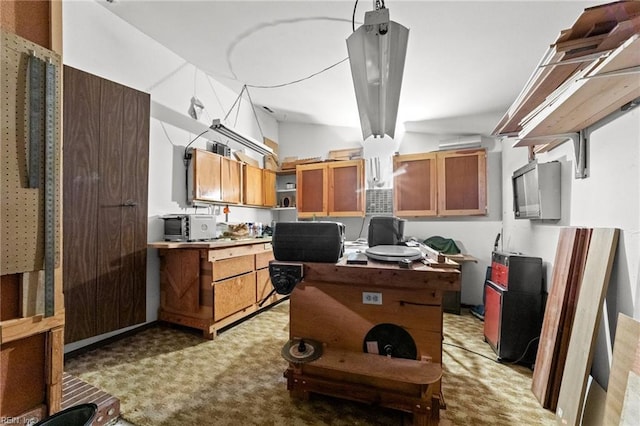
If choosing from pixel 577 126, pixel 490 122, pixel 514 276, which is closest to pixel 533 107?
pixel 577 126

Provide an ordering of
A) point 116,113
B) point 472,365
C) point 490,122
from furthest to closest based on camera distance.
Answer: point 490,122
point 116,113
point 472,365

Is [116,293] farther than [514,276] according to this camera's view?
Yes

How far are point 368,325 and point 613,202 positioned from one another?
66.6 inches

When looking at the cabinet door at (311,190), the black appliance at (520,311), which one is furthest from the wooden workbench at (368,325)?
the cabinet door at (311,190)

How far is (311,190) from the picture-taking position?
187 inches

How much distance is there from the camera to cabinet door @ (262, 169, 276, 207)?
16.0ft

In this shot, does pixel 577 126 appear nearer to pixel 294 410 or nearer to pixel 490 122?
pixel 490 122

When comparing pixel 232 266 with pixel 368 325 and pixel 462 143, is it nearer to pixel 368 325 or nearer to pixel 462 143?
pixel 368 325

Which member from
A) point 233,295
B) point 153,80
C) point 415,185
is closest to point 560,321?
point 415,185

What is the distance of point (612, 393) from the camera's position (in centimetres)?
131

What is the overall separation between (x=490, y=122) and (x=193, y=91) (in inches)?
162

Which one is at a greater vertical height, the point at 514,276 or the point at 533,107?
the point at 533,107

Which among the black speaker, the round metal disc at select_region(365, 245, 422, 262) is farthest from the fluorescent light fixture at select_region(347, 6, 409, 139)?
the round metal disc at select_region(365, 245, 422, 262)

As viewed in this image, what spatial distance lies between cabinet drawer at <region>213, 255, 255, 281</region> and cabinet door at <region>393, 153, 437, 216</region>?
7.94ft
